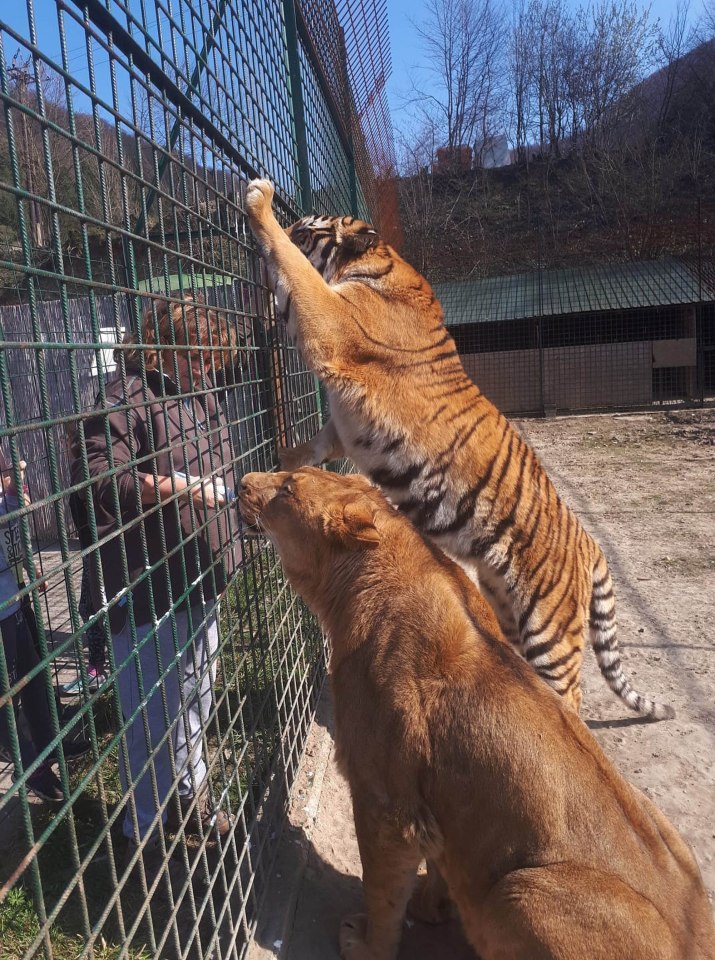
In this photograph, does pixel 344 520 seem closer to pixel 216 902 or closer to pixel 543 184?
pixel 216 902

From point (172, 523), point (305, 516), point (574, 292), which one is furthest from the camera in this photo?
point (574, 292)

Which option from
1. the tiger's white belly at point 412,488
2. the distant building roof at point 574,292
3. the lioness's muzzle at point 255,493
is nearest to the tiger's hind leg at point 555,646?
the tiger's white belly at point 412,488

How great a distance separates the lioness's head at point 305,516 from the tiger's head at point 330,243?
1.83 metres

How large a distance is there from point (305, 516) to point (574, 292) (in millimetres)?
16872

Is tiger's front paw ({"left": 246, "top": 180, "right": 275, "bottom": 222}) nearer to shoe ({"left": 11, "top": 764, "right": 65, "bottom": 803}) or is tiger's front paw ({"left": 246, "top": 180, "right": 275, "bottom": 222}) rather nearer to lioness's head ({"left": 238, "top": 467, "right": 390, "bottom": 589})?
lioness's head ({"left": 238, "top": 467, "right": 390, "bottom": 589})

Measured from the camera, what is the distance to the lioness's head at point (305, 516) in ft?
9.59

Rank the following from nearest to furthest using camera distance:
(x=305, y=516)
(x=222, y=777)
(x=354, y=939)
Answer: (x=222, y=777) < (x=354, y=939) < (x=305, y=516)

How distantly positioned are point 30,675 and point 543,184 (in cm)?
3305

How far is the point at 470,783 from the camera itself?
→ 2336 mm

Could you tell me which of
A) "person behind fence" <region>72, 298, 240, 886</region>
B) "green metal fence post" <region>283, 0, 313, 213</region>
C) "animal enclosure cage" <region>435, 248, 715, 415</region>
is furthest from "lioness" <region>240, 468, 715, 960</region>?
"animal enclosure cage" <region>435, 248, 715, 415</region>

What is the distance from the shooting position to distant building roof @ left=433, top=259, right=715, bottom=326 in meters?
17.0

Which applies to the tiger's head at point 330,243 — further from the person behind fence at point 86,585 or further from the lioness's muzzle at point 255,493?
the person behind fence at point 86,585

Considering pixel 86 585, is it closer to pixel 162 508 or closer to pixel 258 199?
pixel 162 508

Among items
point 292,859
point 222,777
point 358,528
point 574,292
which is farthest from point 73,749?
point 574,292
